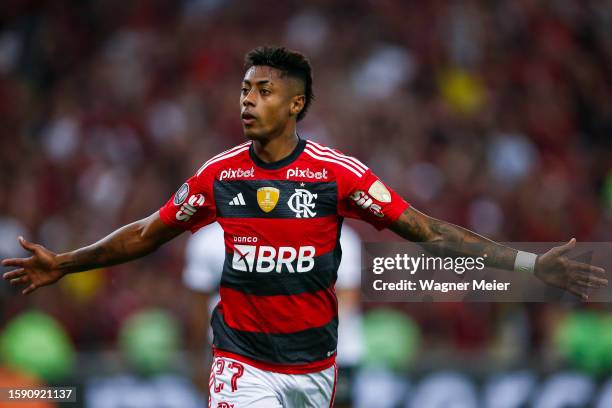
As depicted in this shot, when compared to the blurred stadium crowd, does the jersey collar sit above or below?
below

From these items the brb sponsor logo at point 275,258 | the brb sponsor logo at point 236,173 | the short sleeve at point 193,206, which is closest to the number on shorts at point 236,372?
the brb sponsor logo at point 275,258

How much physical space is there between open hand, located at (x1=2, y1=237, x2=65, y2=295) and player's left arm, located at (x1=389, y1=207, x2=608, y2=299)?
171cm

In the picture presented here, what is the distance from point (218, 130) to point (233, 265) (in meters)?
6.67

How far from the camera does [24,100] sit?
13.1 metres

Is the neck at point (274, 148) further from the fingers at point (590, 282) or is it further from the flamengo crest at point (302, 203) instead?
the fingers at point (590, 282)

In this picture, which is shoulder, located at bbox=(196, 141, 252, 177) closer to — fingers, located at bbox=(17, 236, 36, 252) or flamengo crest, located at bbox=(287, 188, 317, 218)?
flamengo crest, located at bbox=(287, 188, 317, 218)

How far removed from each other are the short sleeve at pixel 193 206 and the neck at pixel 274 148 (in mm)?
273

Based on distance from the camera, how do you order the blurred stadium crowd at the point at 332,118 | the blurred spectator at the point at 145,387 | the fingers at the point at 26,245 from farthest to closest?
the blurred stadium crowd at the point at 332,118 < the blurred spectator at the point at 145,387 < the fingers at the point at 26,245

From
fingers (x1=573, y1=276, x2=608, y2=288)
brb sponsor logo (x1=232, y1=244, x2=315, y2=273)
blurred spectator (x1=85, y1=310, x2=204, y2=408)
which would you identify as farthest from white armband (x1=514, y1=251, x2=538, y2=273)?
blurred spectator (x1=85, y1=310, x2=204, y2=408)

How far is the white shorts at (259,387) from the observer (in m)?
5.12

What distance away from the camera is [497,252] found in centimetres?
527

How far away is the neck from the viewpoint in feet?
17.2

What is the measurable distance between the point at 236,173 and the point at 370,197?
0.65 metres

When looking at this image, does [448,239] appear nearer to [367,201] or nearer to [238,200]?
[367,201]
